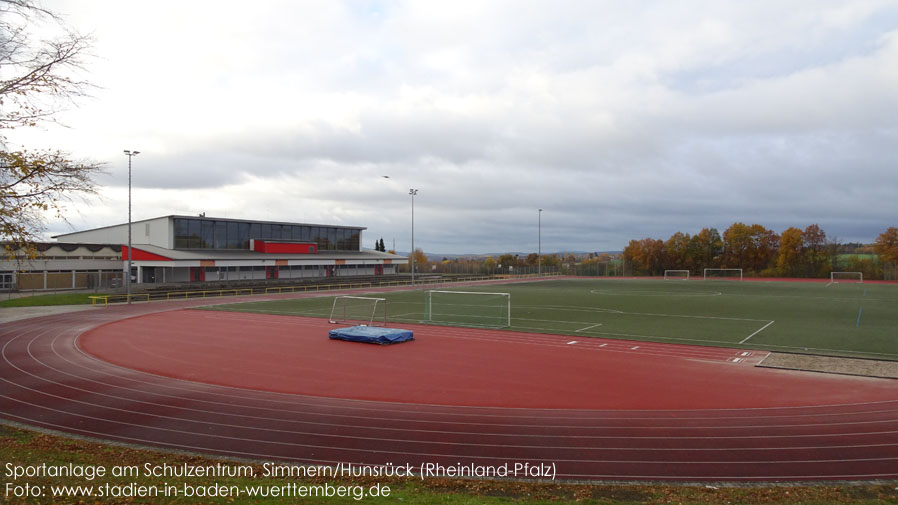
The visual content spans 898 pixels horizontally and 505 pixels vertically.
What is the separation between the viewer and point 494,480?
28.3 ft

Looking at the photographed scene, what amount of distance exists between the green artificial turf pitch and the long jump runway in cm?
406

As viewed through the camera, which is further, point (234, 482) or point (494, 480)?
point (494, 480)

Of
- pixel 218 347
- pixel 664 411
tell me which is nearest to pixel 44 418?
pixel 218 347

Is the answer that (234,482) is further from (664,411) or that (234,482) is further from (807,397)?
(807,397)

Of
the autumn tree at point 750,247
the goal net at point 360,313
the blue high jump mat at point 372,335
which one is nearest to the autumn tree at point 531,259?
the autumn tree at point 750,247

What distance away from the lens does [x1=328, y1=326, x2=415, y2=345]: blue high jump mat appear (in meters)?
22.4

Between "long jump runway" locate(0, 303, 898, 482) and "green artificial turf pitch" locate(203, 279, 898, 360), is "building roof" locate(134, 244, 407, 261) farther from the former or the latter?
"long jump runway" locate(0, 303, 898, 482)

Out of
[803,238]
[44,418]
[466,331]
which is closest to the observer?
[44,418]

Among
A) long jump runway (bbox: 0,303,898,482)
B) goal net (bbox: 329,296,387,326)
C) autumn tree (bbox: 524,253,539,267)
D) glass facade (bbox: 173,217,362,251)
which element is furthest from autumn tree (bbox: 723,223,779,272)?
long jump runway (bbox: 0,303,898,482)

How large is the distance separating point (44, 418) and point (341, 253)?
69.6m

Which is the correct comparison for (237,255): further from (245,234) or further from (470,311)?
(470,311)

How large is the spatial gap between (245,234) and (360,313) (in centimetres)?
4178

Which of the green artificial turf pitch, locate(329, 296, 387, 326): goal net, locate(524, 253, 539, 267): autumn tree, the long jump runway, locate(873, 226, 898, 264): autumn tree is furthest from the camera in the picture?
locate(524, 253, 539, 267): autumn tree

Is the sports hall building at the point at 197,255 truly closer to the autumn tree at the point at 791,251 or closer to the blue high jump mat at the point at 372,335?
the blue high jump mat at the point at 372,335
